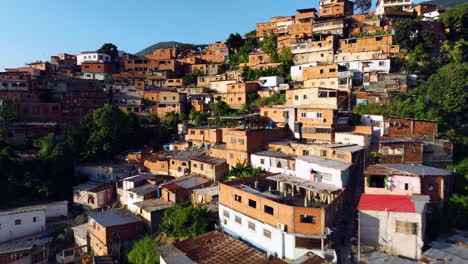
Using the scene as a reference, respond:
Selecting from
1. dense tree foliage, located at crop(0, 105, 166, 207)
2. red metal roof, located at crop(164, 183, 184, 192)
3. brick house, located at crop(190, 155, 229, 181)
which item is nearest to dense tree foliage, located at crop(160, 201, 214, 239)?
red metal roof, located at crop(164, 183, 184, 192)

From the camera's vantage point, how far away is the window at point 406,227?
40.5ft

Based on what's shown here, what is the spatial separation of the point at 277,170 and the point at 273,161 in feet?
2.12

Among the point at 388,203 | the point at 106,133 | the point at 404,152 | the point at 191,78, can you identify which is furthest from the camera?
the point at 191,78

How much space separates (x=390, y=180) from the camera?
14.9m

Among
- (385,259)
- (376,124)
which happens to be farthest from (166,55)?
(385,259)

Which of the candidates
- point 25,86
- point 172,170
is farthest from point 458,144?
point 25,86

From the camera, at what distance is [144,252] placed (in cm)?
1611

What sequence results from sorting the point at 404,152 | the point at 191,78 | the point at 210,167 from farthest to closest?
the point at 191,78 → the point at 210,167 → the point at 404,152

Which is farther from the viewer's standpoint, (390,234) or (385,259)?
(390,234)

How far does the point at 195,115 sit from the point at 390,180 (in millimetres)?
21381

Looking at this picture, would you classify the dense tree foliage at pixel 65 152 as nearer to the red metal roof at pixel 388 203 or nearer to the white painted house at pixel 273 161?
the white painted house at pixel 273 161

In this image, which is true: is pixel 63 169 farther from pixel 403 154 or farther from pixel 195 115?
pixel 403 154

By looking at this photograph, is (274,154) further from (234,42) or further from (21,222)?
(234,42)

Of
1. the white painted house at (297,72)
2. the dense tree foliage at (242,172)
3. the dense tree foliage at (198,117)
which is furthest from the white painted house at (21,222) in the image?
the white painted house at (297,72)
